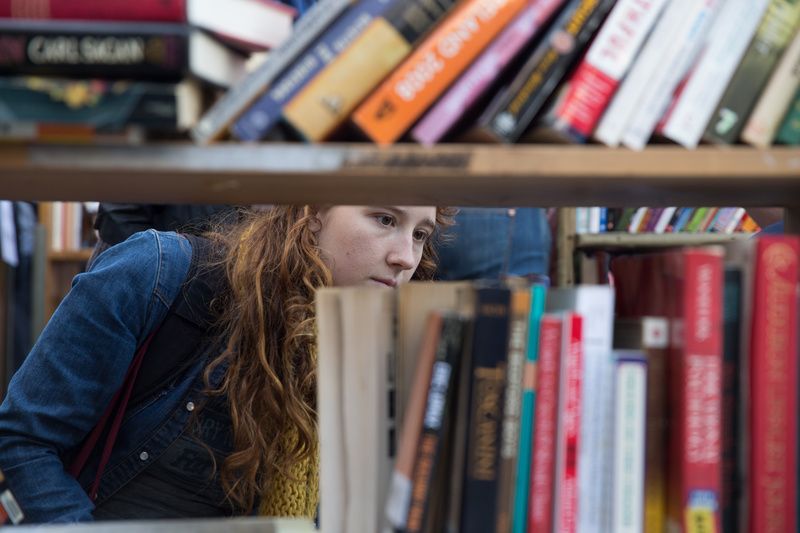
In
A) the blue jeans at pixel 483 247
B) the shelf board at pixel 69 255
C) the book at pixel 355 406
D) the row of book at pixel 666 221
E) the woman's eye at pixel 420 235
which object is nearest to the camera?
the book at pixel 355 406

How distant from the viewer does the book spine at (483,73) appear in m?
0.94

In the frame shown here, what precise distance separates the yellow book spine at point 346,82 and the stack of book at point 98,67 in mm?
107

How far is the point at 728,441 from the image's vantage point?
96 centimetres

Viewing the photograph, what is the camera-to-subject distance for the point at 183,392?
5.10 ft

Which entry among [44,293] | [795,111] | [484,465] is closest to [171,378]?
[484,465]

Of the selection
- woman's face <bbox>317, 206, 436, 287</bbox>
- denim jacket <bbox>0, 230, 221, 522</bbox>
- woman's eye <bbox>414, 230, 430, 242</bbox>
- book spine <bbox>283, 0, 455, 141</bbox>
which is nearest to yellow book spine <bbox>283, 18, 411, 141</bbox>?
book spine <bbox>283, 0, 455, 141</bbox>

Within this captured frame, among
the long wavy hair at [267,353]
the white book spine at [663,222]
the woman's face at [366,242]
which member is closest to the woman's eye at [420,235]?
the woman's face at [366,242]

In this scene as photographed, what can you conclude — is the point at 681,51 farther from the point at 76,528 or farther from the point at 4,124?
the point at 76,528

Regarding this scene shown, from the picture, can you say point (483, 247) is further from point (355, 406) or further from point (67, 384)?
point (355, 406)

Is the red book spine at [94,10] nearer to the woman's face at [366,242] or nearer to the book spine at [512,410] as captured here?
the book spine at [512,410]

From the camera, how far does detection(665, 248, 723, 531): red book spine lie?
0.93 meters

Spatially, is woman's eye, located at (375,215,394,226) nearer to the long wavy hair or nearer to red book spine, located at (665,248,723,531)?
the long wavy hair

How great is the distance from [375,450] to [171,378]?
663mm

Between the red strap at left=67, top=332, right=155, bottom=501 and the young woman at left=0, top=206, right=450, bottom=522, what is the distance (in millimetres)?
16
